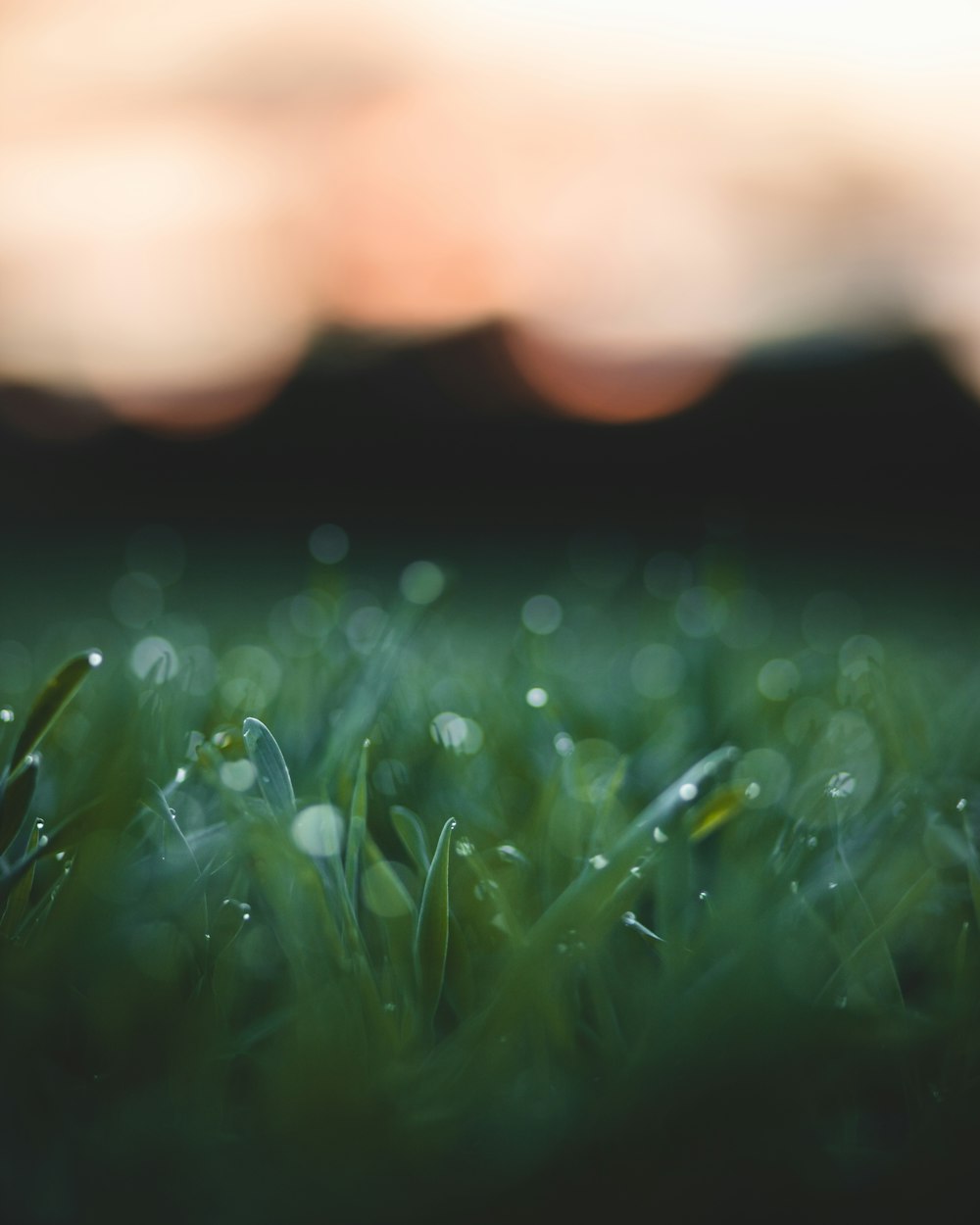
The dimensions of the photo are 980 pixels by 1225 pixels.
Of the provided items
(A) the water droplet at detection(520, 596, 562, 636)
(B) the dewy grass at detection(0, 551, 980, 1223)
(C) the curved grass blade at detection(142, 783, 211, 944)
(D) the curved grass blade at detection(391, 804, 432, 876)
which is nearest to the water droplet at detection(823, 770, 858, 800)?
(B) the dewy grass at detection(0, 551, 980, 1223)

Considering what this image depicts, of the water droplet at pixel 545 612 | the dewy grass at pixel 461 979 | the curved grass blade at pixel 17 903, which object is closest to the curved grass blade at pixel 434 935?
the dewy grass at pixel 461 979

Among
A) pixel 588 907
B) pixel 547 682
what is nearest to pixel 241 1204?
pixel 588 907

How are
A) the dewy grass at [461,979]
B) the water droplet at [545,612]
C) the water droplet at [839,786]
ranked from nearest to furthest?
the dewy grass at [461,979] → the water droplet at [839,786] → the water droplet at [545,612]

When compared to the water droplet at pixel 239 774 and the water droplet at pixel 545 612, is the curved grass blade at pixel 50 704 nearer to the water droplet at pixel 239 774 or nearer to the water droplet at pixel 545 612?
the water droplet at pixel 239 774

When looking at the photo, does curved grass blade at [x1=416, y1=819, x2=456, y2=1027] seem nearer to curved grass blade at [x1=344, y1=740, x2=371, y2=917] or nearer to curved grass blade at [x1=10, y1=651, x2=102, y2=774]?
curved grass blade at [x1=344, y1=740, x2=371, y2=917]

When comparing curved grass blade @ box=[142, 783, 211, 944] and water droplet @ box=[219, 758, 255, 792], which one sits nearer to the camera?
curved grass blade @ box=[142, 783, 211, 944]

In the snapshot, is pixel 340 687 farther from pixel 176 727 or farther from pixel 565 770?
pixel 565 770

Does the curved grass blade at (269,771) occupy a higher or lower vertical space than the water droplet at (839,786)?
higher

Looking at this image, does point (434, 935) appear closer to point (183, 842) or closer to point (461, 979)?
point (461, 979)
